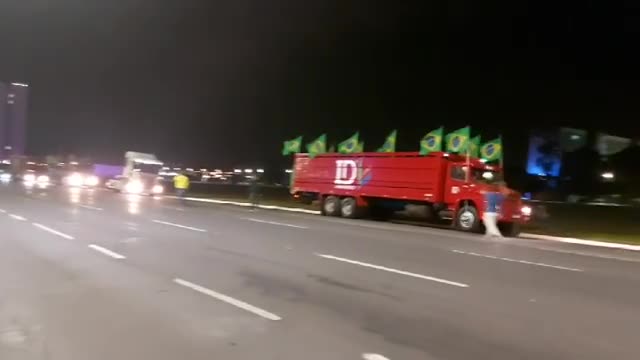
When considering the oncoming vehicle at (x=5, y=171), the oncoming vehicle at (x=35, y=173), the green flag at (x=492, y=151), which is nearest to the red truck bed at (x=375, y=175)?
the green flag at (x=492, y=151)

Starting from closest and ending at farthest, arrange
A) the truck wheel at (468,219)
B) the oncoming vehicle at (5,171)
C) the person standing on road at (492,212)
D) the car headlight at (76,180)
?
the person standing on road at (492,212)
the truck wheel at (468,219)
the car headlight at (76,180)
the oncoming vehicle at (5,171)

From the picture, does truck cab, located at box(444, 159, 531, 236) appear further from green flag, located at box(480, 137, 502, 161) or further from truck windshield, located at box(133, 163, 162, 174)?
truck windshield, located at box(133, 163, 162, 174)

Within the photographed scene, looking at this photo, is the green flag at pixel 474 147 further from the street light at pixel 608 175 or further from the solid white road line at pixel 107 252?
the street light at pixel 608 175

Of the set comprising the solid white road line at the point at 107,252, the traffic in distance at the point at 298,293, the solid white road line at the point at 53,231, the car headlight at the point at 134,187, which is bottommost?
the car headlight at the point at 134,187

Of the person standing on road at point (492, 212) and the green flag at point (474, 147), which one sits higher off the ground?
the green flag at point (474, 147)

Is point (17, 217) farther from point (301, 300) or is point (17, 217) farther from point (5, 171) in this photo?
point (5, 171)

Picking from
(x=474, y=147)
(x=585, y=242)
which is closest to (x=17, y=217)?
(x=585, y=242)

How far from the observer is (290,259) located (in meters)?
13.3

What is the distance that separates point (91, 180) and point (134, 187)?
58.0 feet

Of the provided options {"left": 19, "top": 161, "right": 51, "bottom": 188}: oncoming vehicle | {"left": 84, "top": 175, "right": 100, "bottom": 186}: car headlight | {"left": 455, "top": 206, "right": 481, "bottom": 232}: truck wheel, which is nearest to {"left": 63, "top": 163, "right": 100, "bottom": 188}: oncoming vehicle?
{"left": 84, "top": 175, "right": 100, "bottom": 186}: car headlight

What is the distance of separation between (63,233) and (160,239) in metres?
2.55

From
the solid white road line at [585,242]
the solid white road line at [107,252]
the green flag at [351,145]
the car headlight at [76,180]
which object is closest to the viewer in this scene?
the solid white road line at [107,252]

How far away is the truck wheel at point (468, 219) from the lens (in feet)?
80.9

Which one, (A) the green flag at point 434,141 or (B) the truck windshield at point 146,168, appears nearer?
(A) the green flag at point 434,141
